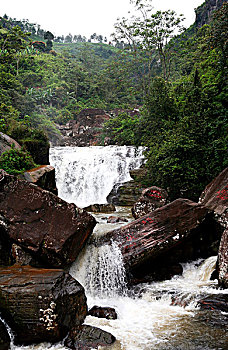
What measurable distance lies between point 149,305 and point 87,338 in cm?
167

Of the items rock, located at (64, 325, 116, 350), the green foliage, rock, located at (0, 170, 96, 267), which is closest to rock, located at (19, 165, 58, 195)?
the green foliage

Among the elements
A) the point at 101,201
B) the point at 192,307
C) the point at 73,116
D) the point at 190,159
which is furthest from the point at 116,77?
the point at 192,307

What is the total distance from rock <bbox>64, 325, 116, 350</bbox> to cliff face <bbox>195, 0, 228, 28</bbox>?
34729 mm

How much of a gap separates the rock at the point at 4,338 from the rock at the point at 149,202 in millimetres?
6608

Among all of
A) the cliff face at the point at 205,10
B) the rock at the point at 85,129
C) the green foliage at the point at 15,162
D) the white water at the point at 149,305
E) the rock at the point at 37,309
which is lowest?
the white water at the point at 149,305

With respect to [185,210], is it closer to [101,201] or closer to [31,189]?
[31,189]

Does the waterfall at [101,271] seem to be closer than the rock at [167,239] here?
Yes

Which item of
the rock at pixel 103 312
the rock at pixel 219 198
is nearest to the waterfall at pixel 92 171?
the rock at pixel 219 198

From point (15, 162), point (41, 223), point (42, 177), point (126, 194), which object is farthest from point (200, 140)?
point (41, 223)

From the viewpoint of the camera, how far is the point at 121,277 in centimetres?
629

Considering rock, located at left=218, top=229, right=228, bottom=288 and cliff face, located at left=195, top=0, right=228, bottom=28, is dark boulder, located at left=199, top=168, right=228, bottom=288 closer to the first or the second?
rock, located at left=218, top=229, right=228, bottom=288

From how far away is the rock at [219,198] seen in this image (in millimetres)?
7445

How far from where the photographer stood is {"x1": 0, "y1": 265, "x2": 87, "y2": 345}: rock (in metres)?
4.39

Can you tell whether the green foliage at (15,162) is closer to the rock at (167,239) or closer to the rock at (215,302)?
the rock at (167,239)
